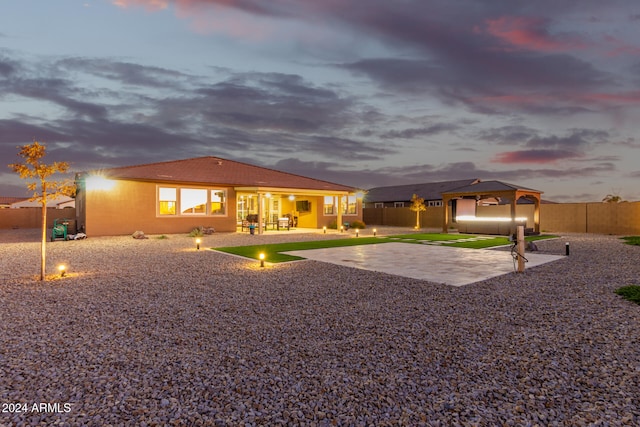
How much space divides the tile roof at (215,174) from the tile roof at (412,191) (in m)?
15.0

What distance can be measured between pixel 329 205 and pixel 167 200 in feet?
34.7

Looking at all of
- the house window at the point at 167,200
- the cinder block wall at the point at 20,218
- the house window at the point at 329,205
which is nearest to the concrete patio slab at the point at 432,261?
the house window at the point at 167,200

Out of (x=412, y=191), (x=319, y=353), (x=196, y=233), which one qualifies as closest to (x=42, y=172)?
(x=319, y=353)

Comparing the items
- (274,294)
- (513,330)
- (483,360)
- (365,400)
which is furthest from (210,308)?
(513,330)

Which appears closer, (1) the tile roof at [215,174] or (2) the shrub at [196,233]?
(2) the shrub at [196,233]

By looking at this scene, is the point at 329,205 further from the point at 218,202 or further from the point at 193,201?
the point at 193,201

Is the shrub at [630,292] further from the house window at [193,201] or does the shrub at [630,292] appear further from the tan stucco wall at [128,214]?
the house window at [193,201]

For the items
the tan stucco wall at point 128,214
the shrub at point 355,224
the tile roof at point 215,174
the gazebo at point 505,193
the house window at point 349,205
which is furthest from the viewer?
the house window at point 349,205

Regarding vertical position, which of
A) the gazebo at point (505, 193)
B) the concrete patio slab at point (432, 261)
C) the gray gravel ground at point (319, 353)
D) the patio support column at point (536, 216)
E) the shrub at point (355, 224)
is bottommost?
the gray gravel ground at point (319, 353)

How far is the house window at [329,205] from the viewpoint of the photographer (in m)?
24.9

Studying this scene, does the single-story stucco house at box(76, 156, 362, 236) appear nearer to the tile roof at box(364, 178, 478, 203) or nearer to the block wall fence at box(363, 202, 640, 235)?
the block wall fence at box(363, 202, 640, 235)

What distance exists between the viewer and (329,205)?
25.1 meters

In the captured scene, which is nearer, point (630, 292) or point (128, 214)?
point (630, 292)

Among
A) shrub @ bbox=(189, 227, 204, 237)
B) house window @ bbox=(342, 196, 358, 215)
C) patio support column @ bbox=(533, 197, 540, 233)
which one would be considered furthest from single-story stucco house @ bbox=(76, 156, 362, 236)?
patio support column @ bbox=(533, 197, 540, 233)
